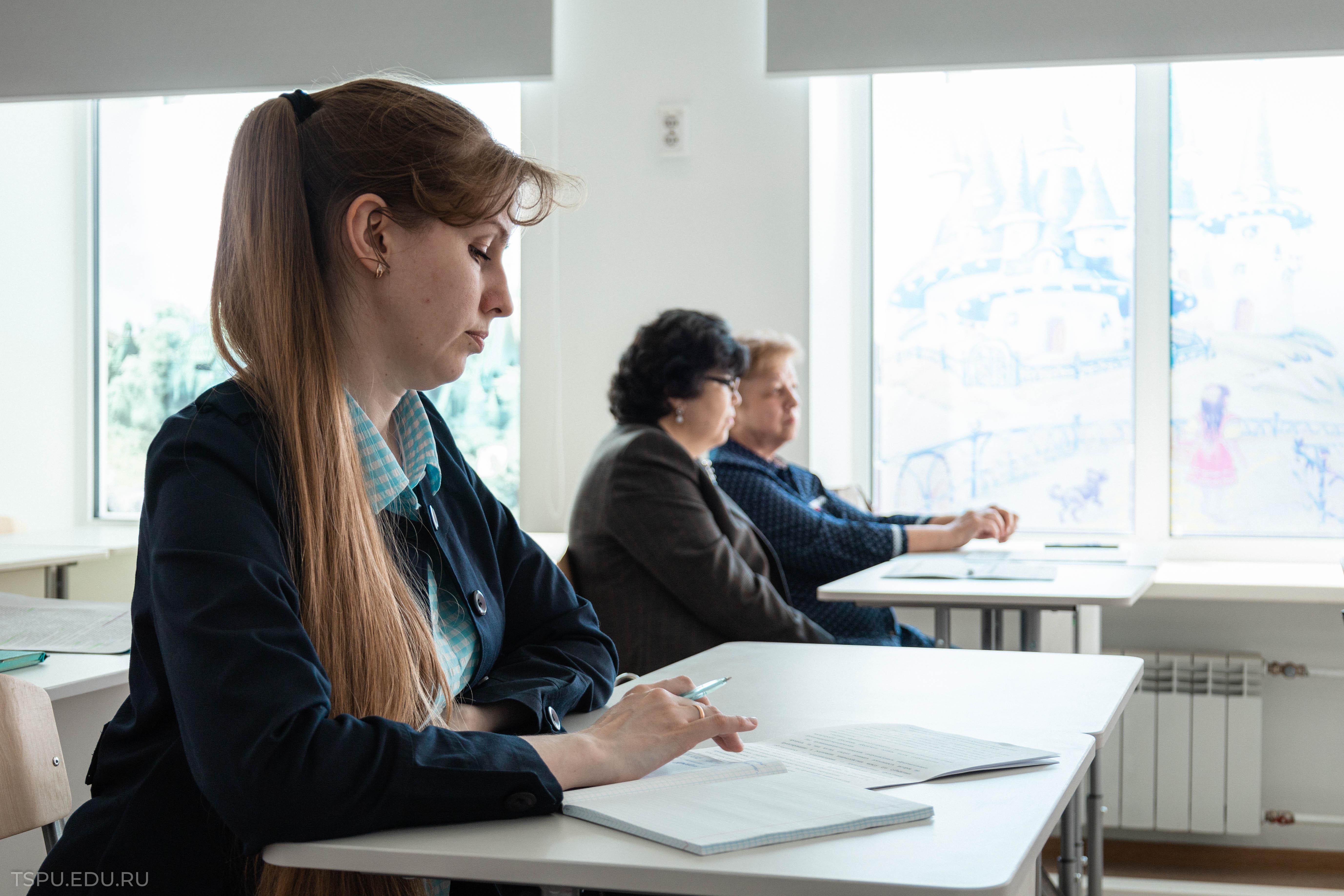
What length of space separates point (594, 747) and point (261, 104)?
0.68 meters

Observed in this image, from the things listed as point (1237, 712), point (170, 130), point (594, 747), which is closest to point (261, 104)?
point (594, 747)

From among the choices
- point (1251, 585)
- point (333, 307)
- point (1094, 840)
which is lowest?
point (1094, 840)

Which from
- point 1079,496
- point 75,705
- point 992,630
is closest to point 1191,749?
point 1079,496

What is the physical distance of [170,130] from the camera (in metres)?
4.64

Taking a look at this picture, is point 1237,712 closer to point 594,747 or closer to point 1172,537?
point 1172,537

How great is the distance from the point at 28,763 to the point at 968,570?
1.97 metres

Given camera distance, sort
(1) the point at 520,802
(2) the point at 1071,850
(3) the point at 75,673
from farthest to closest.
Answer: (2) the point at 1071,850
(3) the point at 75,673
(1) the point at 520,802

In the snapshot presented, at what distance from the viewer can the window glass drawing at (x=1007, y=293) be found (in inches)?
150

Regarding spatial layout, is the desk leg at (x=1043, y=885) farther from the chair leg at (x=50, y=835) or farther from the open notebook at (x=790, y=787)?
the chair leg at (x=50, y=835)

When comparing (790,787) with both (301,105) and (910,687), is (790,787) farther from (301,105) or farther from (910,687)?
(301,105)

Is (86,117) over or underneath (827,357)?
over

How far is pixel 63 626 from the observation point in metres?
2.03

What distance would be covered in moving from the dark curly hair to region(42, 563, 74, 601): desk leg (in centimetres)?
163

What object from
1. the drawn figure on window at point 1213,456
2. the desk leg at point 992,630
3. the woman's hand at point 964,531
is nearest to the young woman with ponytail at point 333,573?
the desk leg at point 992,630
